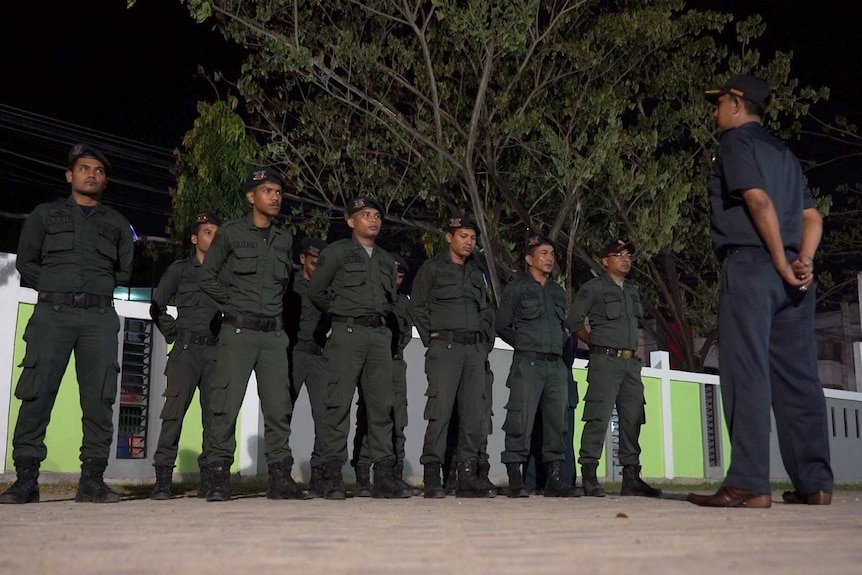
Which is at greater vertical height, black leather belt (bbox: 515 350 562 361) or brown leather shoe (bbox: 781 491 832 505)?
black leather belt (bbox: 515 350 562 361)

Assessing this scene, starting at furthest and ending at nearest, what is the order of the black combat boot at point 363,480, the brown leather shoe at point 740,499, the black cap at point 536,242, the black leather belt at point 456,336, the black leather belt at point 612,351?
the black cap at point 536,242
the black leather belt at point 612,351
the black leather belt at point 456,336
the black combat boot at point 363,480
the brown leather shoe at point 740,499

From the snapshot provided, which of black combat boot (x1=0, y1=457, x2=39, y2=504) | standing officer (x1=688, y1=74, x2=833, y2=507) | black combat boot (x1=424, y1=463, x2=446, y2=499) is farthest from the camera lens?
black combat boot (x1=424, y1=463, x2=446, y2=499)

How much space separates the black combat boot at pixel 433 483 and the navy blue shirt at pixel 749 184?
9.00 feet

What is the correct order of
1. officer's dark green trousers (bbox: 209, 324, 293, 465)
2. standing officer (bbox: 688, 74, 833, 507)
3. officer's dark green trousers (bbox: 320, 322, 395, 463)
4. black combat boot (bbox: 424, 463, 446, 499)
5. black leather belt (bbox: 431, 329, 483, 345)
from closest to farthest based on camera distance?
1. standing officer (bbox: 688, 74, 833, 507)
2. officer's dark green trousers (bbox: 209, 324, 293, 465)
3. officer's dark green trousers (bbox: 320, 322, 395, 463)
4. black combat boot (bbox: 424, 463, 446, 499)
5. black leather belt (bbox: 431, 329, 483, 345)

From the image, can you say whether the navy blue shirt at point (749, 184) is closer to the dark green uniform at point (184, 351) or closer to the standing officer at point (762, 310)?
the standing officer at point (762, 310)

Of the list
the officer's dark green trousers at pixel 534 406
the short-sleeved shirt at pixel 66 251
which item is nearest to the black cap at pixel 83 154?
the short-sleeved shirt at pixel 66 251

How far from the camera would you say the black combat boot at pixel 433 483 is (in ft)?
21.7

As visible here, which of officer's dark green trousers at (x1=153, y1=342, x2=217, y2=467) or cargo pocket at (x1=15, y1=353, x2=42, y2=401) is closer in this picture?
cargo pocket at (x1=15, y1=353, x2=42, y2=401)

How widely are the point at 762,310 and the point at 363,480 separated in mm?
3474

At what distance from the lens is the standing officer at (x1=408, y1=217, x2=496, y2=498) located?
22.8ft

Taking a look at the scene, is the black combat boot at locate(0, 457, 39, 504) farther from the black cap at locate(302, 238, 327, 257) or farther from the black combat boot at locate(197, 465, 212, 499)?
the black cap at locate(302, 238, 327, 257)

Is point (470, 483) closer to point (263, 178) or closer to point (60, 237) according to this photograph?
point (263, 178)

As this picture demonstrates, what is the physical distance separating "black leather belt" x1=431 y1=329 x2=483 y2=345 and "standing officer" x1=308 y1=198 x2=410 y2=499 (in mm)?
648

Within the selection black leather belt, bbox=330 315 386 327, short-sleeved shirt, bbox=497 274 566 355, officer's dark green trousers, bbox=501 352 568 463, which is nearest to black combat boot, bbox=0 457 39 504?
black leather belt, bbox=330 315 386 327
